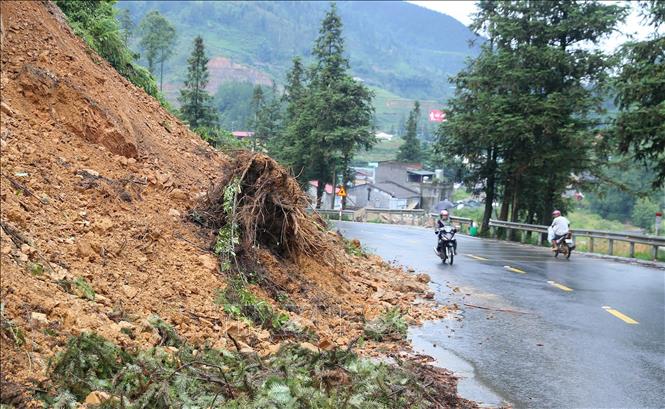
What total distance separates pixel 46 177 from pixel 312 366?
11.7 feet

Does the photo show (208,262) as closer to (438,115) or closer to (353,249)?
(353,249)

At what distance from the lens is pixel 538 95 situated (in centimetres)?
3316

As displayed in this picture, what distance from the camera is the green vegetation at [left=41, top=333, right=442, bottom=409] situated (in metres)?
4.53

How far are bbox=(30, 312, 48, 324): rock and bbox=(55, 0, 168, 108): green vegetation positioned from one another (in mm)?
8972

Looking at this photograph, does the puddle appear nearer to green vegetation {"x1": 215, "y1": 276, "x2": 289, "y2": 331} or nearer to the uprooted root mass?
green vegetation {"x1": 215, "y1": 276, "x2": 289, "y2": 331}

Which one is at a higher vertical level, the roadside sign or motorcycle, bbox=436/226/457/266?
the roadside sign

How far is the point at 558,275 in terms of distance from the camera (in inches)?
653

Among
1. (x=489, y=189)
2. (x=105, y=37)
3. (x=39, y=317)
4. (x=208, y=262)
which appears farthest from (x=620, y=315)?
(x=489, y=189)

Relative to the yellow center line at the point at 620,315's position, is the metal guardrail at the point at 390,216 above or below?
above

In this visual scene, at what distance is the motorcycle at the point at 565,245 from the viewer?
865 inches

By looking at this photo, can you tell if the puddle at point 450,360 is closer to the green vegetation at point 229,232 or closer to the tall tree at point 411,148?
the green vegetation at point 229,232

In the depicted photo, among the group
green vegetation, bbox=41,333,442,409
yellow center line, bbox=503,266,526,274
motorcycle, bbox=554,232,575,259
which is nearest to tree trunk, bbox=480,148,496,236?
motorcycle, bbox=554,232,575,259

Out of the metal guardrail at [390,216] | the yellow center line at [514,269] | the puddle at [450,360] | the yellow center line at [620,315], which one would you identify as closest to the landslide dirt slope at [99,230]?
the puddle at [450,360]

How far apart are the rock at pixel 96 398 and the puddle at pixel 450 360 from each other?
347 cm
